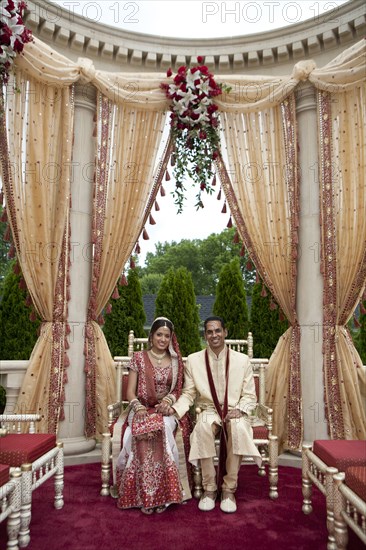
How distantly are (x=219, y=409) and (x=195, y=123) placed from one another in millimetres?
2474

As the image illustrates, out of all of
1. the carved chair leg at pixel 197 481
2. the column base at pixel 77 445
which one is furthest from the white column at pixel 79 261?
the carved chair leg at pixel 197 481

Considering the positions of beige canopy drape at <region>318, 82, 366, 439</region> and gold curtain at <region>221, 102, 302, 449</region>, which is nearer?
beige canopy drape at <region>318, 82, 366, 439</region>

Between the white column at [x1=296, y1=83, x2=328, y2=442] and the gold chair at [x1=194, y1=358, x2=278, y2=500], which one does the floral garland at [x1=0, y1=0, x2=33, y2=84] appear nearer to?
the white column at [x1=296, y1=83, x2=328, y2=442]

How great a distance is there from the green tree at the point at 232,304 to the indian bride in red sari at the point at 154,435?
3.84 metres

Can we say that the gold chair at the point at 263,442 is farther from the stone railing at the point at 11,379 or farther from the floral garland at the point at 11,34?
the floral garland at the point at 11,34

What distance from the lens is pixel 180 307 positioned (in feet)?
24.7

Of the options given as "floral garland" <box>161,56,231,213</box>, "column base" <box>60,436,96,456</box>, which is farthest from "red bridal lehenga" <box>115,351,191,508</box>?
"floral garland" <box>161,56,231,213</box>

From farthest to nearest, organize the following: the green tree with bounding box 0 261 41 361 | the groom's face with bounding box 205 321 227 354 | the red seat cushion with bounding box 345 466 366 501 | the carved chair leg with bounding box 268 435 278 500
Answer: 1. the green tree with bounding box 0 261 41 361
2. the groom's face with bounding box 205 321 227 354
3. the carved chair leg with bounding box 268 435 278 500
4. the red seat cushion with bounding box 345 466 366 501

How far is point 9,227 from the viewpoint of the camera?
148 inches

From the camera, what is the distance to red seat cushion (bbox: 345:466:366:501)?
6.44ft

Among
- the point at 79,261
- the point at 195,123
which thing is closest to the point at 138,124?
the point at 195,123

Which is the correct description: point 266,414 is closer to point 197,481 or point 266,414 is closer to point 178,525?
point 197,481

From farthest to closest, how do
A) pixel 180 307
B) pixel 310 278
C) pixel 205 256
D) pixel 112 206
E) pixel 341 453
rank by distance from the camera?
pixel 205 256 < pixel 180 307 < pixel 112 206 < pixel 310 278 < pixel 341 453

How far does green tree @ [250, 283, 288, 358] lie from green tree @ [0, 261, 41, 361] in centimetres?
342
